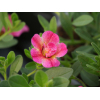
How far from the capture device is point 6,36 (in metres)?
0.58

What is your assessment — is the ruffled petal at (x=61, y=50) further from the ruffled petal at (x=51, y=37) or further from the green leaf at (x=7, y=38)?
the green leaf at (x=7, y=38)

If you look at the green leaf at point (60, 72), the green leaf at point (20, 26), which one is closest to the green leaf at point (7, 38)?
the green leaf at point (20, 26)

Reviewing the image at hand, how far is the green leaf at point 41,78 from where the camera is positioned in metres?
0.33

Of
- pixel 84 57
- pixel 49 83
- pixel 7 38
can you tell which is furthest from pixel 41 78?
pixel 7 38

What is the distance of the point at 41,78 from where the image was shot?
332 mm

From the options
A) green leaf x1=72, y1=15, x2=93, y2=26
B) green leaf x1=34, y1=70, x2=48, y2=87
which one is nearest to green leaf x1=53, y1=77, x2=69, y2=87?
green leaf x1=34, y1=70, x2=48, y2=87

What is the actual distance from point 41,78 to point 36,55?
63 millimetres

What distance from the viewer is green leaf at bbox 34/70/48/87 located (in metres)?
0.33

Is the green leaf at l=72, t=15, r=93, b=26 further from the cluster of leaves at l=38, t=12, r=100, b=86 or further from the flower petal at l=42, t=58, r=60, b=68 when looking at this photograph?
the flower petal at l=42, t=58, r=60, b=68

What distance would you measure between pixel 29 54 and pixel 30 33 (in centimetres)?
55

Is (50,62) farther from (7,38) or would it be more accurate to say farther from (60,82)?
(7,38)

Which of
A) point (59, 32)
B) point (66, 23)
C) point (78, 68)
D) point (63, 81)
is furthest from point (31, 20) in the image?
point (63, 81)

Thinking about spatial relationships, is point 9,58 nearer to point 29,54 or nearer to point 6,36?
point 29,54

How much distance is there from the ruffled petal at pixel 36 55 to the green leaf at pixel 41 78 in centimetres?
4
